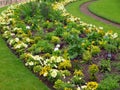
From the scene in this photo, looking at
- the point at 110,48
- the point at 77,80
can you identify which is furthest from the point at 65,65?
the point at 110,48

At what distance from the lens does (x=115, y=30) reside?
60.8ft

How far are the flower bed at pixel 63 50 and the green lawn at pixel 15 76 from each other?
0.88 ft

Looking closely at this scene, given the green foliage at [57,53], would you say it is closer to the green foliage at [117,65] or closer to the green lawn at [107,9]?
the green foliage at [117,65]

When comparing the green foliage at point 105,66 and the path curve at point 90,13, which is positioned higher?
the green foliage at point 105,66

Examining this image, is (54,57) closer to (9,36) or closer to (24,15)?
(9,36)

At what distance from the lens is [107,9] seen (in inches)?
992

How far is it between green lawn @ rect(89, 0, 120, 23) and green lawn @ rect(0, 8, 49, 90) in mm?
9773

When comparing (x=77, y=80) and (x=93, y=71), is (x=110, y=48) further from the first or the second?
(x=77, y=80)

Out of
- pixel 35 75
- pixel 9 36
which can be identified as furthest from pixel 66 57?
pixel 9 36

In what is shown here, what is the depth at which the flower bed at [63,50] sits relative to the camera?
35.6 feet

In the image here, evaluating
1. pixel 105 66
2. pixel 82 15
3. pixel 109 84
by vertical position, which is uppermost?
pixel 109 84

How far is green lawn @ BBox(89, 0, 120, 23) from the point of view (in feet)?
73.4

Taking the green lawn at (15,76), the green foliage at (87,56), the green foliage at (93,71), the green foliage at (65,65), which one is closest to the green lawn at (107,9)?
the green foliage at (87,56)

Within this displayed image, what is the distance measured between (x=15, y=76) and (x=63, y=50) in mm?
2569
